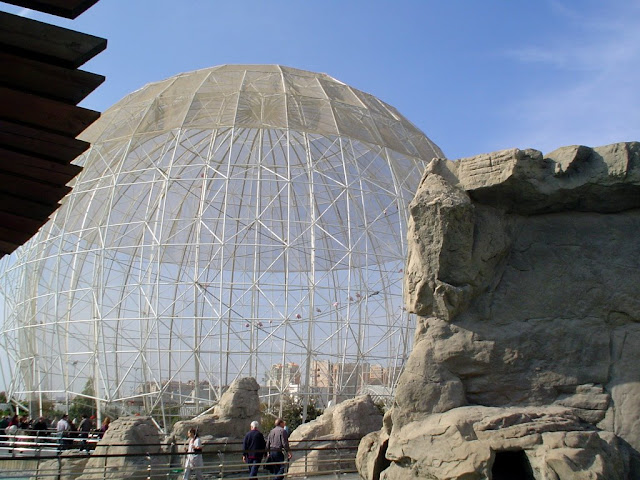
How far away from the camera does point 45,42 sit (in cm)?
229

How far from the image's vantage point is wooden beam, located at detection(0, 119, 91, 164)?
2.67 meters

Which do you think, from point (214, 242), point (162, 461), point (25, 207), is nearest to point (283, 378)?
point (214, 242)

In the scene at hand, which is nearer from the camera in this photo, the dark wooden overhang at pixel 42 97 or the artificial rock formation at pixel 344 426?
the dark wooden overhang at pixel 42 97

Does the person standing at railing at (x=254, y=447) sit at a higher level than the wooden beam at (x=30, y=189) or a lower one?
lower

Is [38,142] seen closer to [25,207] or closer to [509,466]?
[25,207]

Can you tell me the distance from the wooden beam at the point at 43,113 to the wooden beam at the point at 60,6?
433 millimetres

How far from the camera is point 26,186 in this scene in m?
3.23

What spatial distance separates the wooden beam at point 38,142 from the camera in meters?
2.67

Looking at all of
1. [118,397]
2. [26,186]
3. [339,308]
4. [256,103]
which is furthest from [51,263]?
[26,186]

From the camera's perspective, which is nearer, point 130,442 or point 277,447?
point 277,447

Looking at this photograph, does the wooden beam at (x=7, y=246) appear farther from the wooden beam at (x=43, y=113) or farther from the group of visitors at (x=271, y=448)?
the group of visitors at (x=271, y=448)

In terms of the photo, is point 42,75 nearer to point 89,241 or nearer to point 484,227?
point 484,227

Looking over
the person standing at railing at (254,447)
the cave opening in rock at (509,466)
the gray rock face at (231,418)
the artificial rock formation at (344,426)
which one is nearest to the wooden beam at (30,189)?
the cave opening in rock at (509,466)

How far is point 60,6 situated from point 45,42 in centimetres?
25
